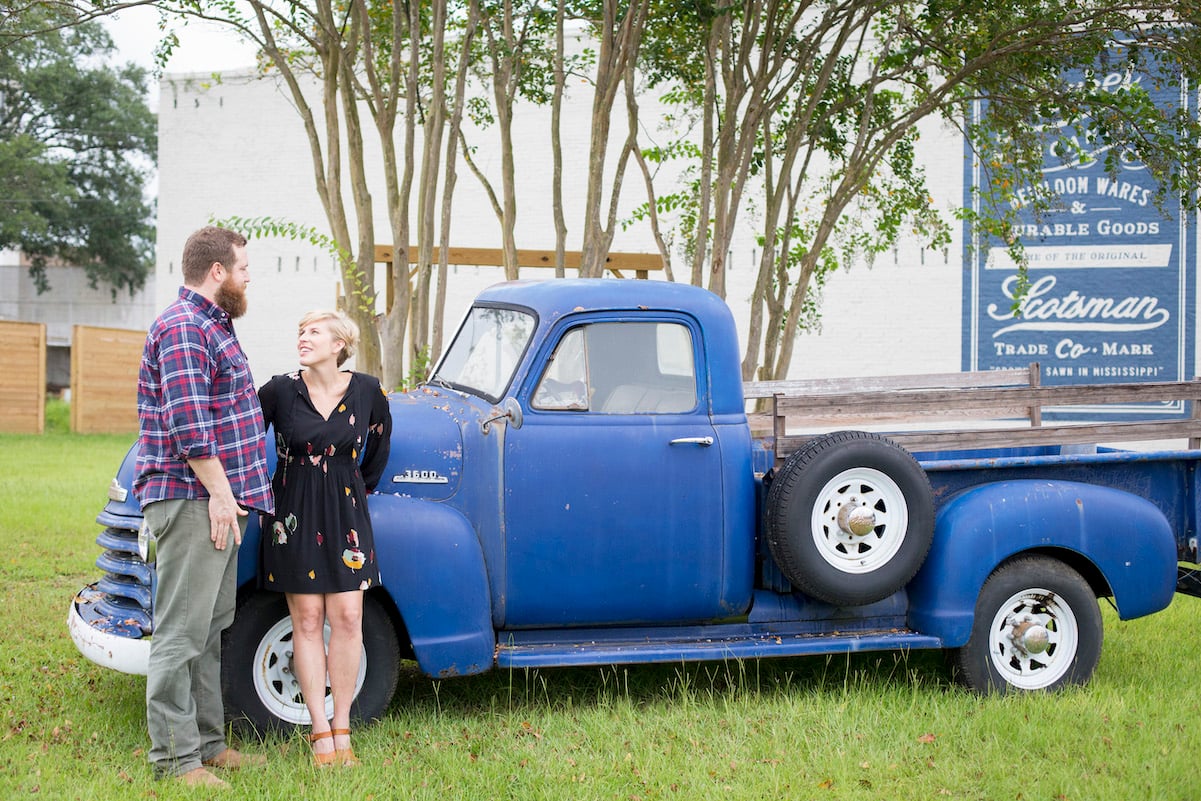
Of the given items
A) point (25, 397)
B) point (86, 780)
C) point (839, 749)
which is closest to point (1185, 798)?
point (839, 749)

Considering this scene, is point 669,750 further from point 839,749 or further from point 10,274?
point 10,274

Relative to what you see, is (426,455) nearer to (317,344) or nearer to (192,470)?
(317,344)

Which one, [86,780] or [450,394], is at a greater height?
[450,394]

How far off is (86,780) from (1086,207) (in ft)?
57.7

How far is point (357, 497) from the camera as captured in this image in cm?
448

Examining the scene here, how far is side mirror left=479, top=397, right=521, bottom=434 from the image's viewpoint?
4.82 meters

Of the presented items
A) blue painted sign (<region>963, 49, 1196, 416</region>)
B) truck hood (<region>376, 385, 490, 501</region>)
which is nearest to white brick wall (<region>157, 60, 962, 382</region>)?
blue painted sign (<region>963, 49, 1196, 416</region>)

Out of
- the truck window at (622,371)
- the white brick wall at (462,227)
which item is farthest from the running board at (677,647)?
the white brick wall at (462,227)

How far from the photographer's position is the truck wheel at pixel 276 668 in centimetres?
459

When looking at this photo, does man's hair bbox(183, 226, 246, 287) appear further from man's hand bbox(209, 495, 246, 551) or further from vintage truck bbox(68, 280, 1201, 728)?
vintage truck bbox(68, 280, 1201, 728)

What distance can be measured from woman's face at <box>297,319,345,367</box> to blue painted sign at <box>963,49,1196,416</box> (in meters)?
15.4

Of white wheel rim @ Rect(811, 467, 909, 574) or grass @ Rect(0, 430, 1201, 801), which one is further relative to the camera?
white wheel rim @ Rect(811, 467, 909, 574)

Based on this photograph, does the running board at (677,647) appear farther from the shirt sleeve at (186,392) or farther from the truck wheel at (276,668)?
the shirt sleeve at (186,392)

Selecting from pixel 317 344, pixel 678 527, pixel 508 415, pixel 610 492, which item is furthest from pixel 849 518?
pixel 317 344
